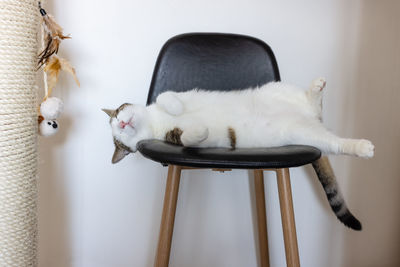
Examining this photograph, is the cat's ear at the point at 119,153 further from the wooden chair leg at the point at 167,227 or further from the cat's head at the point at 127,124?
the wooden chair leg at the point at 167,227

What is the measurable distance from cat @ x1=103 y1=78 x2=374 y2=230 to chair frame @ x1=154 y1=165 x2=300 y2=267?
11 centimetres

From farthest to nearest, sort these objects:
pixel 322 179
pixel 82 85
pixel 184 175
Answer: pixel 184 175, pixel 82 85, pixel 322 179

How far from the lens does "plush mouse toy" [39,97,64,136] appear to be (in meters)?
0.96

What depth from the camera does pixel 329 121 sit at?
1.47 meters

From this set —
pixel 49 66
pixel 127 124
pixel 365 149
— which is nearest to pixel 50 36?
pixel 49 66

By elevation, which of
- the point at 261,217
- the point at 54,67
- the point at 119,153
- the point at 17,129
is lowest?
the point at 261,217

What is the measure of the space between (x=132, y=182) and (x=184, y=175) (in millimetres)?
212

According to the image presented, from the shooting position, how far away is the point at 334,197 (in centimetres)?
109

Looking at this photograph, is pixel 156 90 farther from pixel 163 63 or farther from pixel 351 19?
pixel 351 19

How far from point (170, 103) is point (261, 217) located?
0.62 meters

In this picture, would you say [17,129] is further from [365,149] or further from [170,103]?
[365,149]

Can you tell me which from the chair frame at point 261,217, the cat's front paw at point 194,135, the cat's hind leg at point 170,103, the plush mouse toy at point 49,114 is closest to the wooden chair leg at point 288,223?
the chair frame at point 261,217

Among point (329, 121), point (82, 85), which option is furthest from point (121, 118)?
point (329, 121)

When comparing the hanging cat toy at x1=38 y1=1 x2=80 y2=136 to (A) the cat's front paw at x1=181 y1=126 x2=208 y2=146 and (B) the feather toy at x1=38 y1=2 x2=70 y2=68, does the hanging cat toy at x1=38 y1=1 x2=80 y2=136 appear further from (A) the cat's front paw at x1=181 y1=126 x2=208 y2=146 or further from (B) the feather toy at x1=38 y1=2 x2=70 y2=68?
(A) the cat's front paw at x1=181 y1=126 x2=208 y2=146
